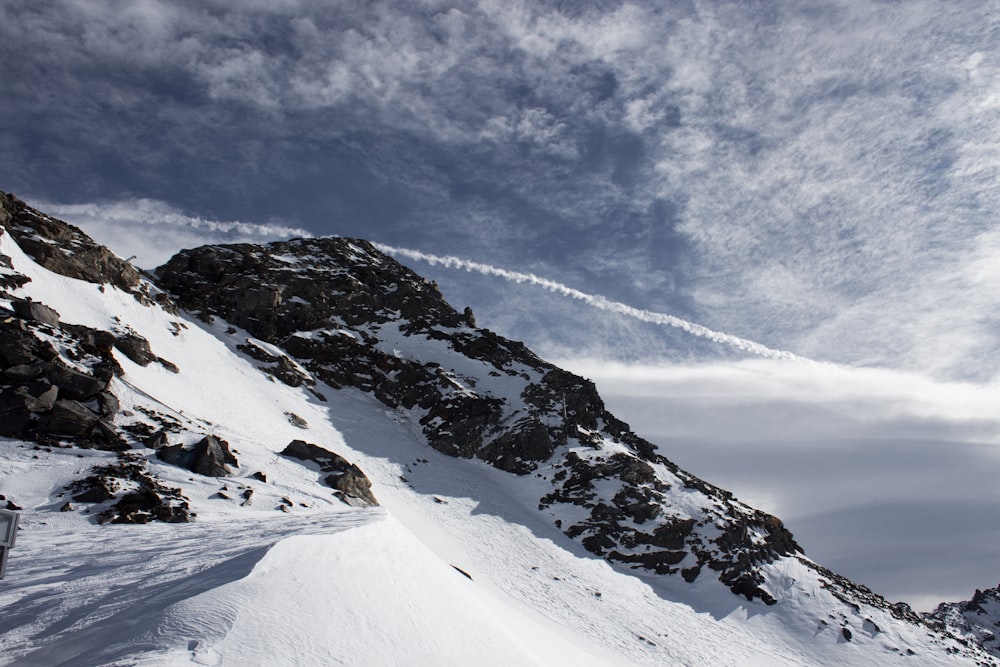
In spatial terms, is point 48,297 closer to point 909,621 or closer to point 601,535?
point 601,535

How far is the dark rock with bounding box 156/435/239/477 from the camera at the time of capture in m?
30.7

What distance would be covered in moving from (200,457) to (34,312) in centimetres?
1630

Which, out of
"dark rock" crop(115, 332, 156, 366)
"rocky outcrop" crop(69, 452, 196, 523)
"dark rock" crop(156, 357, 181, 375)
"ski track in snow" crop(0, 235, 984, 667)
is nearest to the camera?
"ski track in snow" crop(0, 235, 984, 667)

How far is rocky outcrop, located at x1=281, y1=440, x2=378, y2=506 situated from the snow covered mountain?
19 centimetres

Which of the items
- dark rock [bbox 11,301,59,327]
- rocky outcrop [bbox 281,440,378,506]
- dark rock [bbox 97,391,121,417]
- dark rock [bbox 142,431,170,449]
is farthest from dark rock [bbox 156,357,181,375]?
dark rock [bbox 142,431,170,449]

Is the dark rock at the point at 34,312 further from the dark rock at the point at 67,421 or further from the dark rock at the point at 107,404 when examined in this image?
the dark rock at the point at 67,421

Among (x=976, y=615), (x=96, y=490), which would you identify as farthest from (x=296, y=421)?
(x=976, y=615)

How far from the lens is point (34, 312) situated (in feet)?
121

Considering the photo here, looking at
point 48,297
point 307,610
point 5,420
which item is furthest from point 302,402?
point 307,610

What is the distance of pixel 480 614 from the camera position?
14.1 m

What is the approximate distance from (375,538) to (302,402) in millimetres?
45104

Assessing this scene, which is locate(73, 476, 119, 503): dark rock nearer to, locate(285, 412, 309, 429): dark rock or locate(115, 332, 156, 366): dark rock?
locate(115, 332, 156, 366): dark rock

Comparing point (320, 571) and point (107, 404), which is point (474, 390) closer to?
point (107, 404)

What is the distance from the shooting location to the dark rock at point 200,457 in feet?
101
